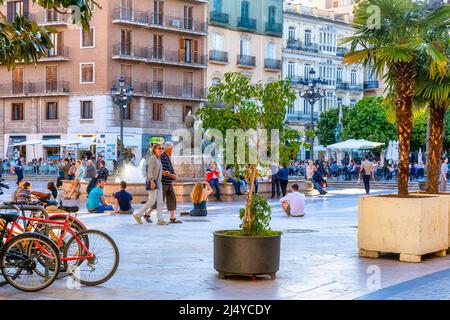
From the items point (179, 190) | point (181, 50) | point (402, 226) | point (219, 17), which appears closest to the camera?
point (402, 226)

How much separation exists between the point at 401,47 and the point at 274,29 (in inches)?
1993

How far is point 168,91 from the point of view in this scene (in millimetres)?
52031

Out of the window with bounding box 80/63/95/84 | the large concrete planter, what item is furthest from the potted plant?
the window with bounding box 80/63/95/84

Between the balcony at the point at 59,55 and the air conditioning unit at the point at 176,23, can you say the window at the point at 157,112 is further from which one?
the balcony at the point at 59,55

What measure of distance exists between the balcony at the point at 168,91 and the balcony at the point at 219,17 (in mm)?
5217

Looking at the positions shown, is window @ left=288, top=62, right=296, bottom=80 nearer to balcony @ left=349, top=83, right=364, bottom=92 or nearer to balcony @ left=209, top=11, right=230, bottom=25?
balcony @ left=349, top=83, right=364, bottom=92

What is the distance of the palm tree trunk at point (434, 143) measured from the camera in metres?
11.5

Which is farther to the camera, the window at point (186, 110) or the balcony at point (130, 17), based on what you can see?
the window at point (186, 110)

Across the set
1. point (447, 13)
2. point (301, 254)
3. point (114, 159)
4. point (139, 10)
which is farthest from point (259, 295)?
point (139, 10)

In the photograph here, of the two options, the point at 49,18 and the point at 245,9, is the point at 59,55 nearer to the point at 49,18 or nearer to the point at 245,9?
the point at 49,18

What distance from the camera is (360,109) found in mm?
57906

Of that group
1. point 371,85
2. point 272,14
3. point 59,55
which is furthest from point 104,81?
point 371,85

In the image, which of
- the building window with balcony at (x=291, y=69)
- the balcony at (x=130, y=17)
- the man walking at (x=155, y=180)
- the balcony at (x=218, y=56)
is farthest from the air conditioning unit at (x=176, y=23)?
Answer: the man walking at (x=155, y=180)

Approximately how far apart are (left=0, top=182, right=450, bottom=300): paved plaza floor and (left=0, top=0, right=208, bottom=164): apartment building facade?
35.8 metres
